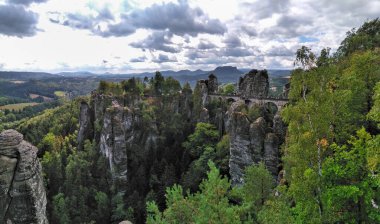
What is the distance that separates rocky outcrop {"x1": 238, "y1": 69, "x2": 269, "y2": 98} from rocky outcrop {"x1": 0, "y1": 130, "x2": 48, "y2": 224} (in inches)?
2192

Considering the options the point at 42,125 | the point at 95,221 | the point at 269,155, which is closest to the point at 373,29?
the point at 269,155

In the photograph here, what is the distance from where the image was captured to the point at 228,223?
15.3m

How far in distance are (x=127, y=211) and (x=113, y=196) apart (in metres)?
6.91

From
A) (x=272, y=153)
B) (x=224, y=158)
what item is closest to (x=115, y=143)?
(x=224, y=158)

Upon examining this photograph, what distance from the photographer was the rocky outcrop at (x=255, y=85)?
64506mm

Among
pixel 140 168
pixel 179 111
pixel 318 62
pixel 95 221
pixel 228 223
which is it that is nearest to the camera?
pixel 228 223

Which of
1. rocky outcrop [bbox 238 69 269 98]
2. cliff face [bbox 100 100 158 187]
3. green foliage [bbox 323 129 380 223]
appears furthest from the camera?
rocky outcrop [bbox 238 69 269 98]

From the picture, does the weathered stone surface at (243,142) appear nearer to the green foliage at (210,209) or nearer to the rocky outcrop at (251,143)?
the rocky outcrop at (251,143)

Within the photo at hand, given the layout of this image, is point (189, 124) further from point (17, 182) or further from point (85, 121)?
point (17, 182)

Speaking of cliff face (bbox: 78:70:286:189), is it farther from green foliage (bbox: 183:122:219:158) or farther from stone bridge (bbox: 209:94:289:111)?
green foliage (bbox: 183:122:219:158)

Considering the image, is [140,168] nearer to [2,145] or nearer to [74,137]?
[74,137]

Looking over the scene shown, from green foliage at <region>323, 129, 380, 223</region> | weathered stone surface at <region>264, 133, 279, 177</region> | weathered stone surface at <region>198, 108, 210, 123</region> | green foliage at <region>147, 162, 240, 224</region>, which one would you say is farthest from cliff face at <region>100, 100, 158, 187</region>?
green foliage at <region>323, 129, 380, 223</region>

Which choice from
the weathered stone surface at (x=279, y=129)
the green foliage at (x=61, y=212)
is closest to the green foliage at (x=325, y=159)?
the weathered stone surface at (x=279, y=129)

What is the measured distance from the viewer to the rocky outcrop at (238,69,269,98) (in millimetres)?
64506
